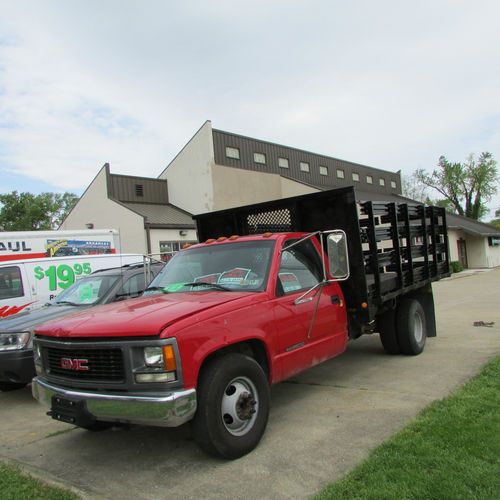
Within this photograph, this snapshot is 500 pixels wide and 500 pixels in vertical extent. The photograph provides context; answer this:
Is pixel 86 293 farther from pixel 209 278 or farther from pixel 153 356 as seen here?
pixel 153 356

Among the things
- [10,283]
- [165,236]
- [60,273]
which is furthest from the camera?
[165,236]

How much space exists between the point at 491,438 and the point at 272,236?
8.97 feet

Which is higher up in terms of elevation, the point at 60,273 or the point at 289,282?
the point at 60,273

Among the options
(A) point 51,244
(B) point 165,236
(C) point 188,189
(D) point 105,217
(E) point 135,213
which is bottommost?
(A) point 51,244

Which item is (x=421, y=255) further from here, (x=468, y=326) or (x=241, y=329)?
(x=241, y=329)

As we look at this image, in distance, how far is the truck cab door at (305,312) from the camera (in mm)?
4578

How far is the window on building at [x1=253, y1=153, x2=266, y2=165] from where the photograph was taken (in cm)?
3030

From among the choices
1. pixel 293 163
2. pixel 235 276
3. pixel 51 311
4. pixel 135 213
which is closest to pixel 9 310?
pixel 51 311

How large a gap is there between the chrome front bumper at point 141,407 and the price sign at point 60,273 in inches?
242

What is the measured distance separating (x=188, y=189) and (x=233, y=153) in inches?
145

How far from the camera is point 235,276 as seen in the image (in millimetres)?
4820

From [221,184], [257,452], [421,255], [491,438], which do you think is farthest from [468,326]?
[221,184]

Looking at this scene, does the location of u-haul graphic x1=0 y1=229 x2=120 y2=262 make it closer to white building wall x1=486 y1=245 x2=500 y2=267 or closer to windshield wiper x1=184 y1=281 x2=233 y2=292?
windshield wiper x1=184 y1=281 x2=233 y2=292

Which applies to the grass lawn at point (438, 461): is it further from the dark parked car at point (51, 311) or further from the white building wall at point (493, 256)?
the white building wall at point (493, 256)
